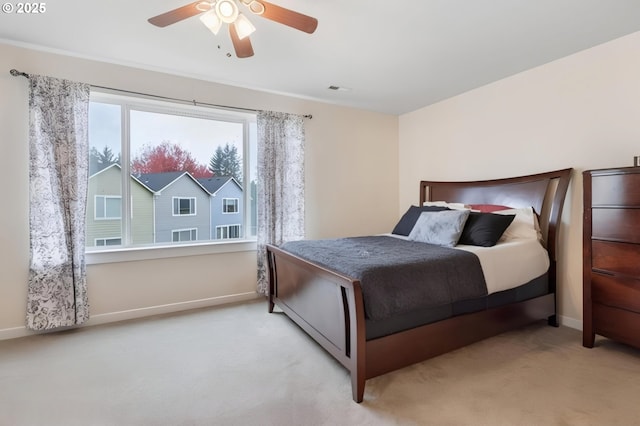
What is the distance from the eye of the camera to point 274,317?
3.05 metres

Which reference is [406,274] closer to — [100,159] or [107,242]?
[107,242]

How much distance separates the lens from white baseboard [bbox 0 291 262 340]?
8.51 feet

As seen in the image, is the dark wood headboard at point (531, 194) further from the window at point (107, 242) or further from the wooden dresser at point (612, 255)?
the window at point (107, 242)

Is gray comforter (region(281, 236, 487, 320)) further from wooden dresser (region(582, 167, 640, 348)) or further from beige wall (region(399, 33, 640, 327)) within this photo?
beige wall (region(399, 33, 640, 327))

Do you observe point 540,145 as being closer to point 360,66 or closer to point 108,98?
point 360,66

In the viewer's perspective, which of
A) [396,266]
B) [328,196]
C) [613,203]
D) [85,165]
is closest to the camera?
[396,266]

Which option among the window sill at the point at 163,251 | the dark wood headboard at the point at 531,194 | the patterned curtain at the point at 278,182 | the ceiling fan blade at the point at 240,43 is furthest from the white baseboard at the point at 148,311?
the dark wood headboard at the point at 531,194

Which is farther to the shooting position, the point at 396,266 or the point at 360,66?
the point at 360,66

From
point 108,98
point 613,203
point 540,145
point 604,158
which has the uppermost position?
point 108,98

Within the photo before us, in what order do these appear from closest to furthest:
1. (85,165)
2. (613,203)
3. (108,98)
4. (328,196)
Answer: (613,203) < (85,165) < (108,98) < (328,196)

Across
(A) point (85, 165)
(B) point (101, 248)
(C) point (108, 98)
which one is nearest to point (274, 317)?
(B) point (101, 248)

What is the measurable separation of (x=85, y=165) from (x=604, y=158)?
14.9 ft

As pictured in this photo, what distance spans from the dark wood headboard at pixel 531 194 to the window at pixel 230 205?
264cm

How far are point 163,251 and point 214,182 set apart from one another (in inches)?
36.6
